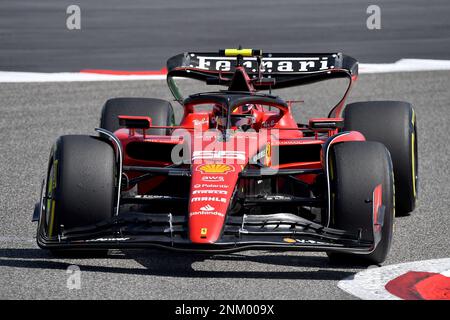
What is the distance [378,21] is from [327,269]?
44.1 feet

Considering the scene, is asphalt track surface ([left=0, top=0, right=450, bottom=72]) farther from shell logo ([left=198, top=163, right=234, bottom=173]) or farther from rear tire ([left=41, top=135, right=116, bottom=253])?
rear tire ([left=41, top=135, right=116, bottom=253])

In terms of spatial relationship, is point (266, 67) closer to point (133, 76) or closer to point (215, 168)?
point (215, 168)

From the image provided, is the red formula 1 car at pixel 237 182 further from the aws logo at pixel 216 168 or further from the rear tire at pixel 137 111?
the rear tire at pixel 137 111

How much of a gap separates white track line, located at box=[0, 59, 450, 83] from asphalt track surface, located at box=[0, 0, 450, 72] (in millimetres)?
308

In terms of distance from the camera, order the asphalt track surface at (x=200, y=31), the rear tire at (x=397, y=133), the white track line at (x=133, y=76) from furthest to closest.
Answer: the asphalt track surface at (x=200, y=31)
the white track line at (x=133, y=76)
the rear tire at (x=397, y=133)

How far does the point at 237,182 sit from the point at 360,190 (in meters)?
0.86

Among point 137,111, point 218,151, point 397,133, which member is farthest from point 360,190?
point 137,111

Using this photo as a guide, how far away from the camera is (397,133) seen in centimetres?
1004

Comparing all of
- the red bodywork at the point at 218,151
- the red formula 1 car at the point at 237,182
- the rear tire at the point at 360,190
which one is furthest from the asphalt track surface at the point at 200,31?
the rear tire at the point at 360,190

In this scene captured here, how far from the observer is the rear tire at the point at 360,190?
27.0ft

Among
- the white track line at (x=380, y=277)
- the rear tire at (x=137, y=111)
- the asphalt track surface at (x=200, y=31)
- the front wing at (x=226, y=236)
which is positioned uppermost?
the asphalt track surface at (x=200, y=31)

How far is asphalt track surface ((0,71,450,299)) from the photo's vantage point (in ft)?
25.5

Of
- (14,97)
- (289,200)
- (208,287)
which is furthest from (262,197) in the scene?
(14,97)

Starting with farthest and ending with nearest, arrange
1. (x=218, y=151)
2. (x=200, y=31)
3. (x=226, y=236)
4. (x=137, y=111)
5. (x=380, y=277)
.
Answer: (x=200, y=31) < (x=137, y=111) < (x=218, y=151) < (x=380, y=277) < (x=226, y=236)
